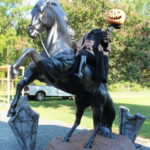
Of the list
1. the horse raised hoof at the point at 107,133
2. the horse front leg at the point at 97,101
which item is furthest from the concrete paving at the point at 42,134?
the horse front leg at the point at 97,101

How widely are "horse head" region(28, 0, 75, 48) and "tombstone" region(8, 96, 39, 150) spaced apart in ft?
6.49

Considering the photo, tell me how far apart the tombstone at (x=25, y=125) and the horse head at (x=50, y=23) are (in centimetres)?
198

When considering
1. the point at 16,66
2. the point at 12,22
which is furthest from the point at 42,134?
the point at 12,22

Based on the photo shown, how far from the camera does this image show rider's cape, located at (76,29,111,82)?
3.76 meters

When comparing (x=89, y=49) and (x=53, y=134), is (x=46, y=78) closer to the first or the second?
(x=89, y=49)

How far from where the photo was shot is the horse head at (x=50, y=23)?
10.2 ft

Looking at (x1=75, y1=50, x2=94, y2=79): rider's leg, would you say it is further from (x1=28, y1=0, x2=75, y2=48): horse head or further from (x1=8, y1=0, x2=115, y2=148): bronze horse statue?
(x1=28, y1=0, x2=75, y2=48): horse head

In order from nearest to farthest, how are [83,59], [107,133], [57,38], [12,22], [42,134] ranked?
[83,59] → [57,38] → [107,133] → [42,134] → [12,22]

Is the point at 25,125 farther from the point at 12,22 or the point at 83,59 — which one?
the point at 12,22

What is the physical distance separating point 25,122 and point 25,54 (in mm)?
2239

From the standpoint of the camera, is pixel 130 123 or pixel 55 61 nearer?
pixel 55 61

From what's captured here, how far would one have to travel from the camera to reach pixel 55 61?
3.06m

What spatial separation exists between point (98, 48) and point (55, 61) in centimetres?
113

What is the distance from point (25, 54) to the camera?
288cm
